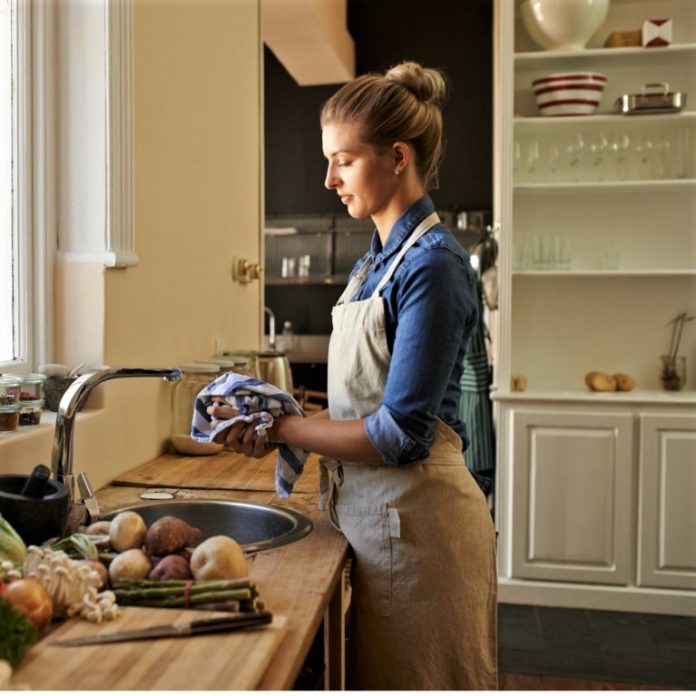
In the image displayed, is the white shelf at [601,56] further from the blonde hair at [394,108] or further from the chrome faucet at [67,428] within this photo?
the chrome faucet at [67,428]

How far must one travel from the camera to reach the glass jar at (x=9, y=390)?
1630 mm

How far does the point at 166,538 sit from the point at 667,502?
2.81m

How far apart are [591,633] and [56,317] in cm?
243

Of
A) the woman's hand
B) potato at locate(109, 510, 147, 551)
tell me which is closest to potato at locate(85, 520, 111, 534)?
potato at locate(109, 510, 147, 551)

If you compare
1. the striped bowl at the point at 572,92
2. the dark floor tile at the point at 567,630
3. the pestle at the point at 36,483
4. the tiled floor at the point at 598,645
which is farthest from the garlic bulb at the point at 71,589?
the striped bowl at the point at 572,92

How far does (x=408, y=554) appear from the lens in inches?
60.3

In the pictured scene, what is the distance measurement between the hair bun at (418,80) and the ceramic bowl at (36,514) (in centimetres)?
91

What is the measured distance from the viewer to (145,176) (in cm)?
218

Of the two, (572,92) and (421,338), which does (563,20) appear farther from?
(421,338)

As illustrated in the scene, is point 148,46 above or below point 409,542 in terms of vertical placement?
above

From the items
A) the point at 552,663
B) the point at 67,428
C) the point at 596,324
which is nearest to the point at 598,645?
the point at 552,663

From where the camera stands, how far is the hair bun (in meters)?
1.59

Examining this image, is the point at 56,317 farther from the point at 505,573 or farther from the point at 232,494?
the point at 505,573

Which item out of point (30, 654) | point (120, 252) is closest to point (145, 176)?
point (120, 252)
